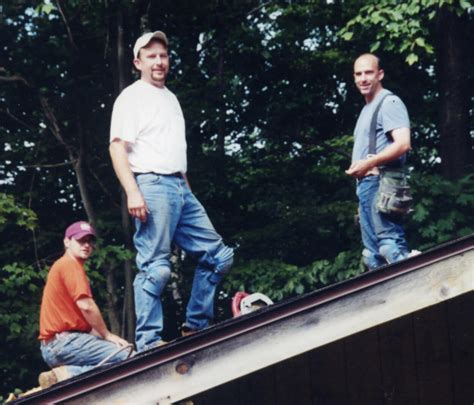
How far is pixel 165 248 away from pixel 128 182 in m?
0.39

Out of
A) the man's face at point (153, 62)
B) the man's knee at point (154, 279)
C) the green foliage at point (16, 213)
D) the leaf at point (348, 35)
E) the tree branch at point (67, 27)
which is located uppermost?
the tree branch at point (67, 27)

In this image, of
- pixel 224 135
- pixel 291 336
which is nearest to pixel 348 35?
pixel 224 135

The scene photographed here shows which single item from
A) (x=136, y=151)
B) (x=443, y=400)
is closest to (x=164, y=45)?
(x=136, y=151)

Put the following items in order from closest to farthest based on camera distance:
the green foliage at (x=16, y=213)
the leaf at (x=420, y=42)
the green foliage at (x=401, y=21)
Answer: the leaf at (x=420, y=42) → the green foliage at (x=401, y=21) → the green foliage at (x=16, y=213)

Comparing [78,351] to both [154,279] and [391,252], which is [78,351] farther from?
[391,252]

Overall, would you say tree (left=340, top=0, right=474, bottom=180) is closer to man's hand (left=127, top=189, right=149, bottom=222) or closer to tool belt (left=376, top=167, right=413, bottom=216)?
tool belt (left=376, top=167, right=413, bottom=216)

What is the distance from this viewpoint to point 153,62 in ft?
17.5

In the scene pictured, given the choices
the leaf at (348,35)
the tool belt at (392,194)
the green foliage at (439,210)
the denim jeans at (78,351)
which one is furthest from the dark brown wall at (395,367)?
the leaf at (348,35)

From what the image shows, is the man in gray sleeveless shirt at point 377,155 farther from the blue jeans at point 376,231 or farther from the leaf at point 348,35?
the leaf at point 348,35

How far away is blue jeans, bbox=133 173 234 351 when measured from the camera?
16.8 feet

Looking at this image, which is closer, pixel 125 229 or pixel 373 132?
pixel 373 132

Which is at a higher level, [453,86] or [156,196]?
[453,86]

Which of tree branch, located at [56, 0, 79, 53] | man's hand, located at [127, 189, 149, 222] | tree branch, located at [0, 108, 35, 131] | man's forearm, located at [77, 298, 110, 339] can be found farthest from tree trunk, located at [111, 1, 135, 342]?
man's hand, located at [127, 189, 149, 222]

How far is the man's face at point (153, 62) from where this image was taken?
530 cm
